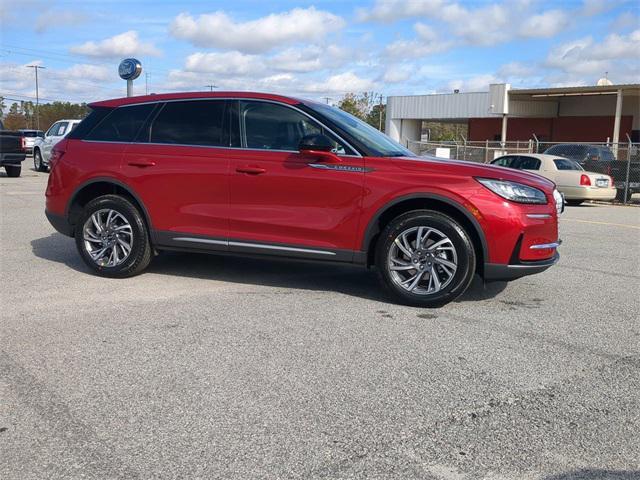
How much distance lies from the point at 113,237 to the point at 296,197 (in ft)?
6.64

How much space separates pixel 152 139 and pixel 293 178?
162 centimetres

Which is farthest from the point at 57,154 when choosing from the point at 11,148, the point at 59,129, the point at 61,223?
the point at 59,129

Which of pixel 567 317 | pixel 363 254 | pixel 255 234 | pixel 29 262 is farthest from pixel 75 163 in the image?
pixel 567 317

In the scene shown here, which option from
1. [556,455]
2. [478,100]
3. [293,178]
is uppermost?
[478,100]

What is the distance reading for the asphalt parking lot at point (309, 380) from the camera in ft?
9.71

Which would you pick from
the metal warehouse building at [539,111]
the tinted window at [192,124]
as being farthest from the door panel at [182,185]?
the metal warehouse building at [539,111]

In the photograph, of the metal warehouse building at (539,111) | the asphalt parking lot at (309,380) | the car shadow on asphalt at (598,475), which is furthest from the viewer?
the metal warehouse building at (539,111)

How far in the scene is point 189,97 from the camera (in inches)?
248

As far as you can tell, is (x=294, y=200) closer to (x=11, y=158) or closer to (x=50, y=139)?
(x=11, y=158)

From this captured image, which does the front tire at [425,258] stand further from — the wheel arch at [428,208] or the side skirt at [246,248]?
the side skirt at [246,248]

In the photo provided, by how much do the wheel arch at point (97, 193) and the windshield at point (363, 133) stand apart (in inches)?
76.8

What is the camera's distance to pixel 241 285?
625 centimetres

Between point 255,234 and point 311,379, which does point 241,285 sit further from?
point 311,379

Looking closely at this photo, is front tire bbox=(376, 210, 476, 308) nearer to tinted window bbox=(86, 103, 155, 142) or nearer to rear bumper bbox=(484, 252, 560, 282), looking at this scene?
rear bumper bbox=(484, 252, 560, 282)
